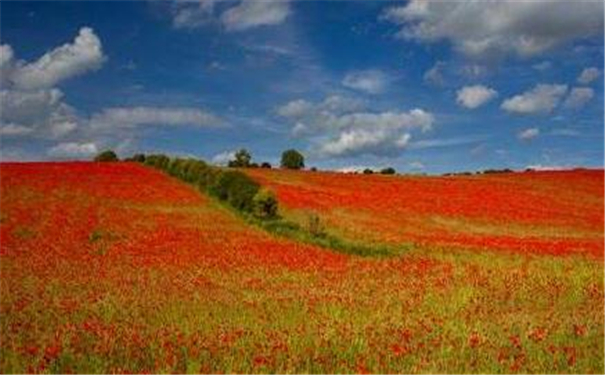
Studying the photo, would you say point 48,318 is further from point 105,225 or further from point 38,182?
point 38,182

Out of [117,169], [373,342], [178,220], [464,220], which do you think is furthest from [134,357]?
[117,169]

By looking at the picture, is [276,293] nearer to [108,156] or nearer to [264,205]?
[264,205]

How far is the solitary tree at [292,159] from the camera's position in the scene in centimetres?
8400

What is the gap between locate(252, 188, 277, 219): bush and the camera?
126 ft

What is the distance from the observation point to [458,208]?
47750mm

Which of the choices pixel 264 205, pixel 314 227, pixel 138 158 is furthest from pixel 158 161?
pixel 314 227

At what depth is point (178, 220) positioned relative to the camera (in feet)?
114

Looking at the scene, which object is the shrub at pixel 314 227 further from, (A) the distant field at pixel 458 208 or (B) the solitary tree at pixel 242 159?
(B) the solitary tree at pixel 242 159

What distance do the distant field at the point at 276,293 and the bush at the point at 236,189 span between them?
131 cm

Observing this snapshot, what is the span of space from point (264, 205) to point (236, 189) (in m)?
4.38

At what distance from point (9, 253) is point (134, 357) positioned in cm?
1368

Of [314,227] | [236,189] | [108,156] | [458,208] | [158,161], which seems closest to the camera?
[314,227]

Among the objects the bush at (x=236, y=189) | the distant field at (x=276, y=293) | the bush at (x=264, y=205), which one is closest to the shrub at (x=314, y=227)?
the distant field at (x=276, y=293)

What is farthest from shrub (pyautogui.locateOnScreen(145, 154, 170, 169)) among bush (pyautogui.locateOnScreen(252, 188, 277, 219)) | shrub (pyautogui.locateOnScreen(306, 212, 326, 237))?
shrub (pyautogui.locateOnScreen(306, 212, 326, 237))
